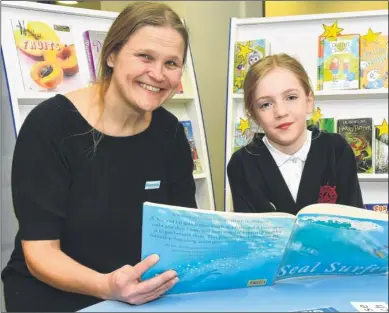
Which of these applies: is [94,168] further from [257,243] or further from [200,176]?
[200,176]

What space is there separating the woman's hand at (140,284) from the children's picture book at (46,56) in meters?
1.19

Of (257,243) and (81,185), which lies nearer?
(257,243)

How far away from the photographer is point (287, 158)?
1336 millimetres

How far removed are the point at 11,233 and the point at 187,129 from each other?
912 millimetres

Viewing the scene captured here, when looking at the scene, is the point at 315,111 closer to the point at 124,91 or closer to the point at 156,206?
the point at 124,91

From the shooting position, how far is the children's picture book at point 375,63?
6.68 ft

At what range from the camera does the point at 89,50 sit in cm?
183

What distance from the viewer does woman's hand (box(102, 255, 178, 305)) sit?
0.67 metres

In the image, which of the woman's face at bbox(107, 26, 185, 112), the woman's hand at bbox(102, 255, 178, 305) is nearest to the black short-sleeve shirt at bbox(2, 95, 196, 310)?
the woman's face at bbox(107, 26, 185, 112)

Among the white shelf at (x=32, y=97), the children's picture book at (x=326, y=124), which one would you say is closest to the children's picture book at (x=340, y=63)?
the children's picture book at (x=326, y=124)

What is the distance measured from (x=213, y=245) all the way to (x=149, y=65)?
444 millimetres

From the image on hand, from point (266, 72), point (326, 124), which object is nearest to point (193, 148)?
point (326, 124)

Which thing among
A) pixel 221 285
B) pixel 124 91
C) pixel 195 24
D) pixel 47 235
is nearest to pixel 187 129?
pixel 195 24

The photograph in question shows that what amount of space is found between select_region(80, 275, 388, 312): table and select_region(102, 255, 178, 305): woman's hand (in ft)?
0.04
